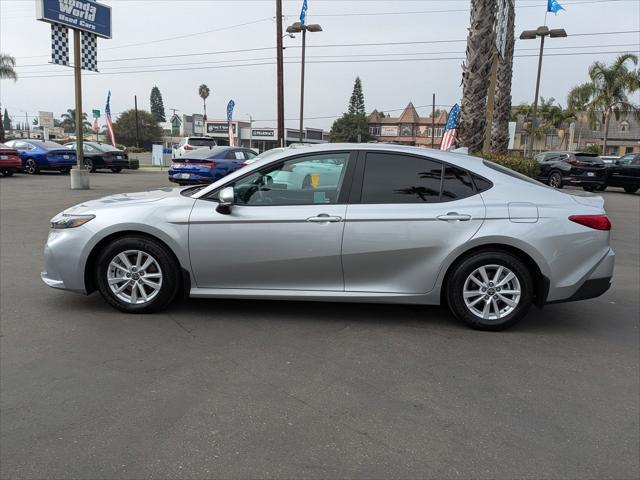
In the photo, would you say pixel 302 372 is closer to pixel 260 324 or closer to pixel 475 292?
pixel 260 324

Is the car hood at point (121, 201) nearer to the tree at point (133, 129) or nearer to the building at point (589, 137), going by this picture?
the building at point (589, 137)

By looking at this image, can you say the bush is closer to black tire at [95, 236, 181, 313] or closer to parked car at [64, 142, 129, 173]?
black tire at [95, 236, 181, 313]

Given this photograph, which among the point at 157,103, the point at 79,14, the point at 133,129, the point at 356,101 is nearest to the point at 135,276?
the point at 79,14

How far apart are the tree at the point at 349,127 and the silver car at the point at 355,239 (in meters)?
89.6

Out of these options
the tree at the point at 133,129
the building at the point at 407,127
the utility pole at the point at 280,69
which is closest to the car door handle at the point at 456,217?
the utility pole at the point at 280,69

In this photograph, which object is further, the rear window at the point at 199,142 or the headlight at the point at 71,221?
the rear window at the point at 199,142

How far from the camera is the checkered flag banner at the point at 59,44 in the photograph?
51.4ft

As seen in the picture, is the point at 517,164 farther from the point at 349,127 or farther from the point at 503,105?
the point at 349,127

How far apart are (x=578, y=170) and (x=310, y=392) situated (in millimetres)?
20173

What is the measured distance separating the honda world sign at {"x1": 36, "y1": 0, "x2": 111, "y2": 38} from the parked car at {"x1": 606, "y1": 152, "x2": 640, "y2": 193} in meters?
19.7

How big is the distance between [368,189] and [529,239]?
4.57 ft

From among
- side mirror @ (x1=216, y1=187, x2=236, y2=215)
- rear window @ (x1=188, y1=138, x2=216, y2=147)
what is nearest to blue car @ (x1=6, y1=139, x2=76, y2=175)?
rear window @ (x1=188, y1=138, x2=216, y2=147)

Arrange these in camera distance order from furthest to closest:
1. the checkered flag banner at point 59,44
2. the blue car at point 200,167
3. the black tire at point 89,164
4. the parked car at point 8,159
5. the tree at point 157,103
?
the tree at point 157,103, the black tire at point 89,164, the parked car at point 8,159, the blue car at point 200,167, the checkered flag banner at point 59,44

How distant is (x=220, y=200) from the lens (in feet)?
14.7
